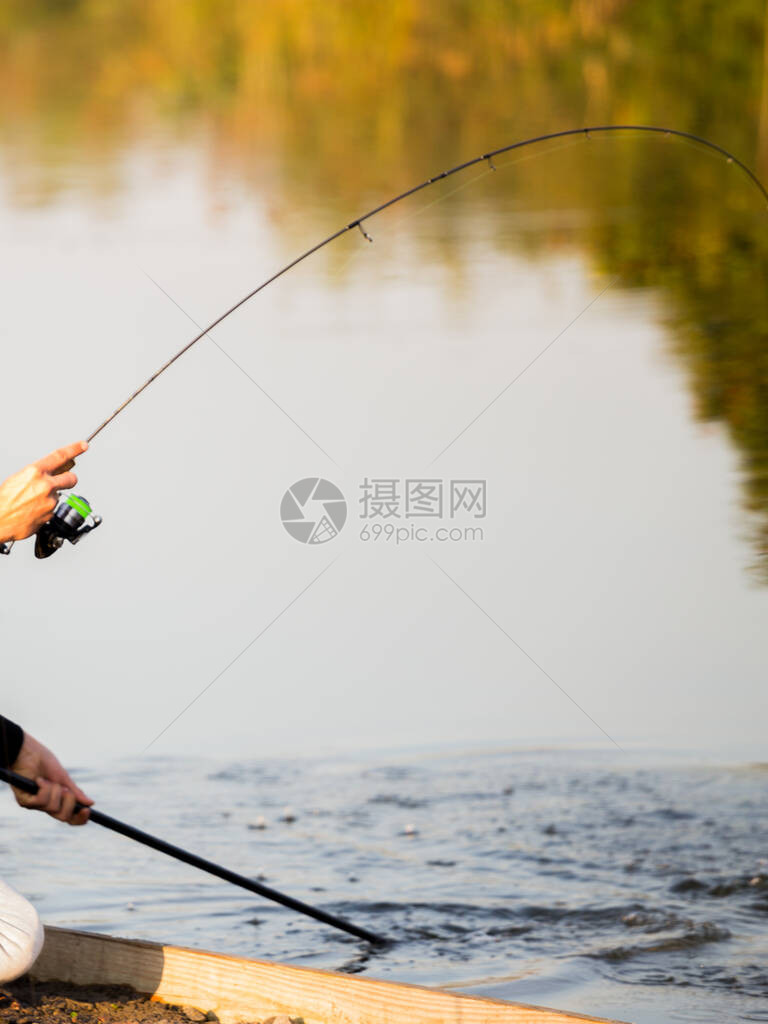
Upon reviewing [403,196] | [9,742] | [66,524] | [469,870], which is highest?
[403,196]

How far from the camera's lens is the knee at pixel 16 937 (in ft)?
6.20

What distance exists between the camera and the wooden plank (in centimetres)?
196

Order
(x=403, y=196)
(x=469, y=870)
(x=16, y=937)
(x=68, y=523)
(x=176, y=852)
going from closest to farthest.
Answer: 1. (x=16, y=937)
2. (x=68, y=523)
3. (x=176, y=852)
4. (x=403, y=196)
5. (x=469, y=870)

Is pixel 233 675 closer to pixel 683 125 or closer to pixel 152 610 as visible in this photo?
pixel 152 610

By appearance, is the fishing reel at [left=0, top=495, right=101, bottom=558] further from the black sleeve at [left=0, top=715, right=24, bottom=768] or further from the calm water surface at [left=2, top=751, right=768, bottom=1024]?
the calm water surface at [left=2, top=751, right=768, bottom=1024]

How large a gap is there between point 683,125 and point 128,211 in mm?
4869

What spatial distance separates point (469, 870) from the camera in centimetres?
324

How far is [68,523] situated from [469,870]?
1.59m

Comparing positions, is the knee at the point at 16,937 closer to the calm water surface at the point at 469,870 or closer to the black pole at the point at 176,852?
the black pole at the point at 176,852

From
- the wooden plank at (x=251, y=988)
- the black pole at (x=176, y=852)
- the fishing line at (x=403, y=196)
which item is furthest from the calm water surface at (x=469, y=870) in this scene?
the fishing line at (x=403, y=196)

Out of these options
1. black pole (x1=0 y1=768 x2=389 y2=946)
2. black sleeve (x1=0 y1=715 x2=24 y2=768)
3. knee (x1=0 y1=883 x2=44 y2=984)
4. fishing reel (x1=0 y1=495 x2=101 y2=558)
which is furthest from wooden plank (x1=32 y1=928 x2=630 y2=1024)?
fishing reel (x1=0 y1=495 x2=101 y2=558)

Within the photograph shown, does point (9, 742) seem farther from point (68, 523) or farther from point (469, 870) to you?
point (469, 870)

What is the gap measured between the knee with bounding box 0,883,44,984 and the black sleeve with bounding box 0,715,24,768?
180mm

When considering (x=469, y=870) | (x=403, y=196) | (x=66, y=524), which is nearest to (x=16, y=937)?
(x=66, y=524)
